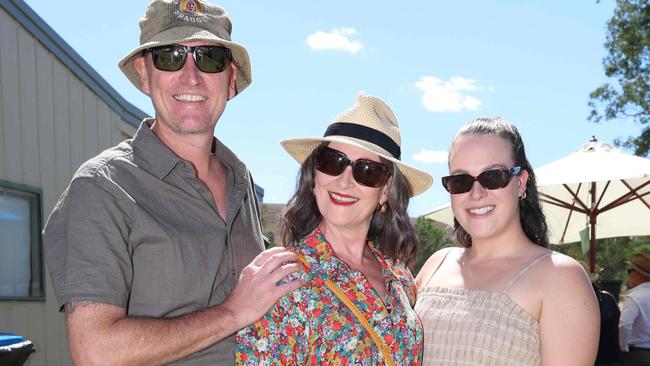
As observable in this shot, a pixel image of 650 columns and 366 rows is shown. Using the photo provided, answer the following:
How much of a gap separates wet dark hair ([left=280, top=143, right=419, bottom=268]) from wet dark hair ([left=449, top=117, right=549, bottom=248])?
0.32 m

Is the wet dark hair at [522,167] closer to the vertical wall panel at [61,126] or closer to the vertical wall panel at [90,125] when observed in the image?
the vertical wall panel at [61,126]

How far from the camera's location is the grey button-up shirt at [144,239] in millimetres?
2309

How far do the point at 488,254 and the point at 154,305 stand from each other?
1426mm

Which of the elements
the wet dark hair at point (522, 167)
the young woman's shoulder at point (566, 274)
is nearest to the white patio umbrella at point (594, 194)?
the wet dark hair at point (522, 167)

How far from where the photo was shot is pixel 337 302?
2.52 metres

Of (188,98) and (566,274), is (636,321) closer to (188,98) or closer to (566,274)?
(566,274)

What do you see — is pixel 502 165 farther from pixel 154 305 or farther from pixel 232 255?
pixel 154 305

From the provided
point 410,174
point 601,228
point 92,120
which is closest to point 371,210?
point 410,174

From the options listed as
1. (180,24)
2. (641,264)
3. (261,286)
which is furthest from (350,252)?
(641,264)

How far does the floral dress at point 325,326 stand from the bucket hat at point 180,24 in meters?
0.93

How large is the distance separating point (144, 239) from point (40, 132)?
15.2ft

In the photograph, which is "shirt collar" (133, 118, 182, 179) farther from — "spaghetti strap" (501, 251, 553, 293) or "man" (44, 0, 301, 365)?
"spaghetti strap" (501, 251, 553, 293)

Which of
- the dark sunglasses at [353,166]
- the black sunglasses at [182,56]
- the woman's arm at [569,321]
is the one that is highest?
the black sunglasses at [182,56]

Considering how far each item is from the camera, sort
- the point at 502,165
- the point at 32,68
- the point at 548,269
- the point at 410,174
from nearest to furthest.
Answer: the point at 548,269 → the point at 502,165 → the point at 410,174 → the point at 32,68
